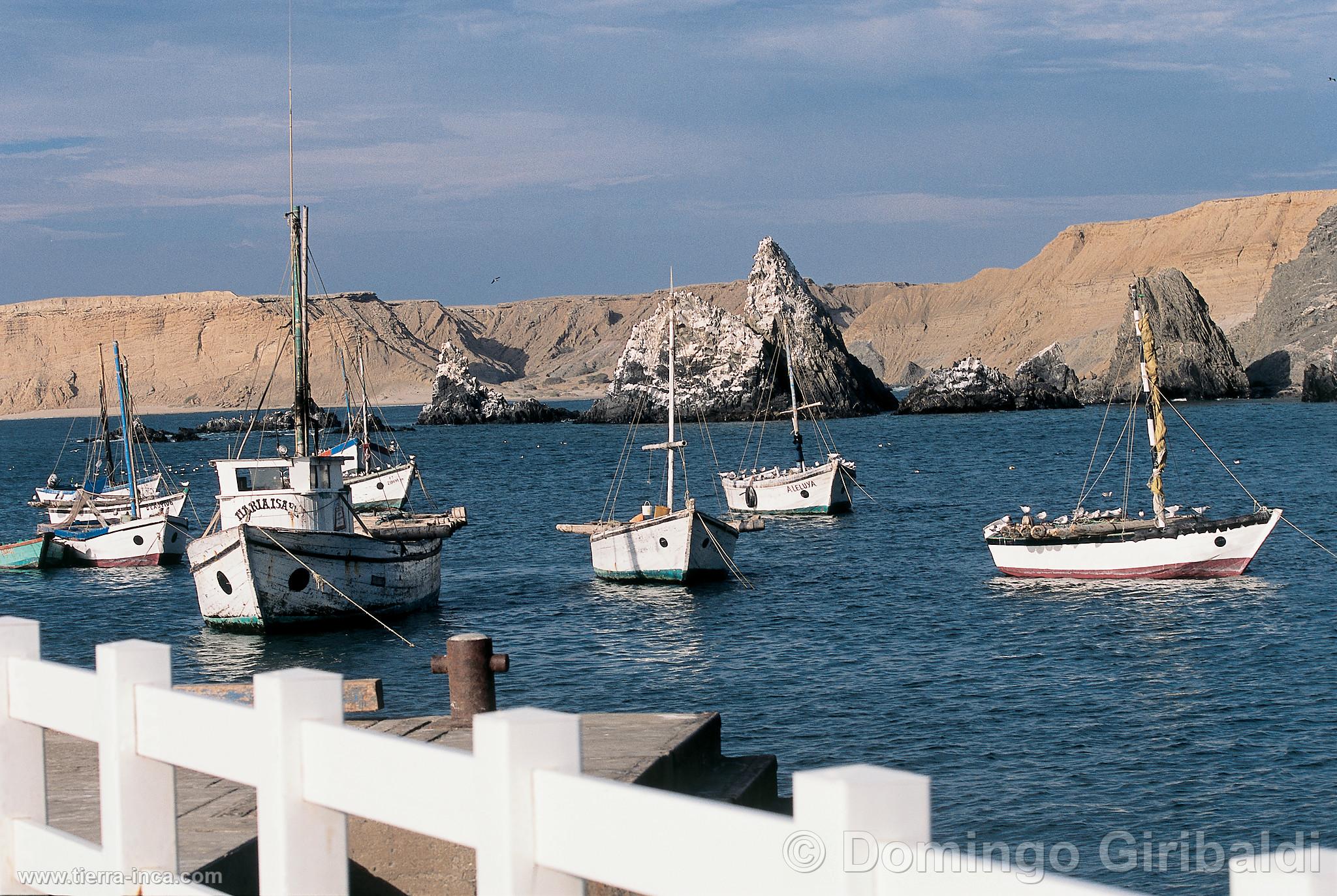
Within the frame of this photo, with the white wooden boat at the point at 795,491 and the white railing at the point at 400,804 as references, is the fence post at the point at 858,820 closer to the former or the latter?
the white railing at the point at 400,804

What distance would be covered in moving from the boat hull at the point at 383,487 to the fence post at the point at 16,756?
60.8 metres

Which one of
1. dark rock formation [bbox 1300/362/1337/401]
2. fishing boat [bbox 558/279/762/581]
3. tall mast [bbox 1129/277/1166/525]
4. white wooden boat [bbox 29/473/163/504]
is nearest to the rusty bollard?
fishing boat [bbox 558/279/762/581]

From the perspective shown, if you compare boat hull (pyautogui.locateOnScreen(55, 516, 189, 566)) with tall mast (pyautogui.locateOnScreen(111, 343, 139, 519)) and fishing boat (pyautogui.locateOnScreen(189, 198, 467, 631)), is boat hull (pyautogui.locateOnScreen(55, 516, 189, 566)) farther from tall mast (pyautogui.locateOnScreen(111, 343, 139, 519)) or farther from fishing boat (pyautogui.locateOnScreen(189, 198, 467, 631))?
fishing boat (pyautogui.locateOnScreen(189, 198, 467, 631))

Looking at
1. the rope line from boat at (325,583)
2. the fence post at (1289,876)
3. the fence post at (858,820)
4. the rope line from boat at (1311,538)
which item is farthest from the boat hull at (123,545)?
the fence post at (1289,876)

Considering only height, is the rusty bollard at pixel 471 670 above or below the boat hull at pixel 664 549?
above

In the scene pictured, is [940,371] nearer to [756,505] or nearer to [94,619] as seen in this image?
[756,505]

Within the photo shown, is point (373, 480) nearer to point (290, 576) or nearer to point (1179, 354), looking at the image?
point (290, 576)

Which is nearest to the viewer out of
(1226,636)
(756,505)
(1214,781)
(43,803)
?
(43,803)

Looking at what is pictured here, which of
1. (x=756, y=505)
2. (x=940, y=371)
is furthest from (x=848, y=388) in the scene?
(x=756, y=505)

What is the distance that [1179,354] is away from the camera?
6698 inches

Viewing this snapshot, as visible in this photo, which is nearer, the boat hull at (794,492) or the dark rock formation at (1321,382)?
the boat hull at (794,492)

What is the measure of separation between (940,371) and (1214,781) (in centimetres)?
15380

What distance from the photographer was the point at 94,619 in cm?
3709

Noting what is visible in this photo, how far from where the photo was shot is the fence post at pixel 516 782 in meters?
4.04
